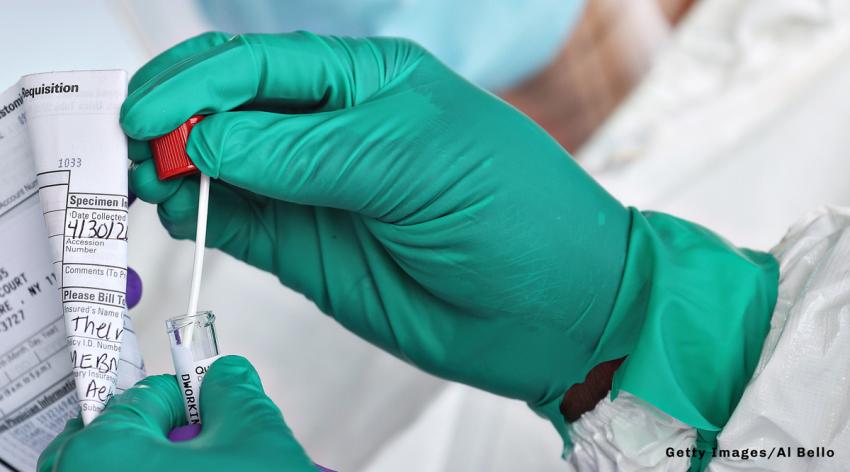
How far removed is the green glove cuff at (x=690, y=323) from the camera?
666mm

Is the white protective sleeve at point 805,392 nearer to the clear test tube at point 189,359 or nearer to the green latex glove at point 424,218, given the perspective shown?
the green latex glove at point 424,218

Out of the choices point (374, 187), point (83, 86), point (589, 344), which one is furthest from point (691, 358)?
point (83, 86)

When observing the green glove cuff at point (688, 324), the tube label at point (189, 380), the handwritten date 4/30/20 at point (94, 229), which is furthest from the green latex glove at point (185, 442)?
the green glove cuff at point (688, 324)

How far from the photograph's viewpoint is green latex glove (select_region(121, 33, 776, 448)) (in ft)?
1.99

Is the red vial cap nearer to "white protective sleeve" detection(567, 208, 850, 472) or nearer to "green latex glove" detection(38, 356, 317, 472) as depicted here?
"green latex glove" detection(38, 356, 317, 472)

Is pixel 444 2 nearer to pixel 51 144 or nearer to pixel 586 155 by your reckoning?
pixel 586 155

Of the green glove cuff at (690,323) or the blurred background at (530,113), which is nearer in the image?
the green glove cuff at (690,323)

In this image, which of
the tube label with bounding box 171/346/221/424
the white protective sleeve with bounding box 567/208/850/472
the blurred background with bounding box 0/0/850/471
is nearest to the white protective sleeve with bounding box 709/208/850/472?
the white protective sleeve with bounding box 567/208/850/472

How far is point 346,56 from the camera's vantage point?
0.65 meters

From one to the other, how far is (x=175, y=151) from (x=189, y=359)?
0.16 m

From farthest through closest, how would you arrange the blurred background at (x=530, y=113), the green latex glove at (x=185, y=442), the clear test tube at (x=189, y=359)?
the blurred background at (x=530, y=113) → the clear test tube at (x=189, y=359) → the green latex glove at (x=185, y=442)

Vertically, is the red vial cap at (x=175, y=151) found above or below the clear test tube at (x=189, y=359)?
above

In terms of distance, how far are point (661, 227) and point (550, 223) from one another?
16 centimetres

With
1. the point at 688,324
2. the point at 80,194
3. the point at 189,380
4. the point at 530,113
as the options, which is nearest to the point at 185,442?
the point at 189,380
